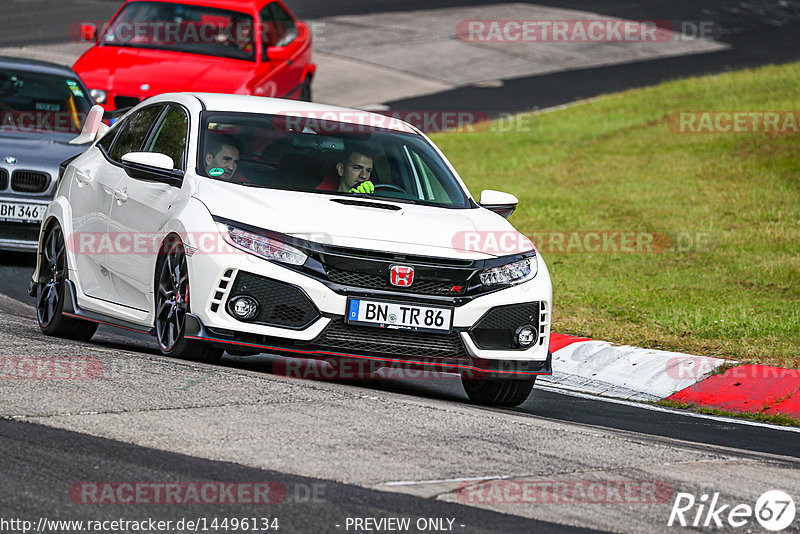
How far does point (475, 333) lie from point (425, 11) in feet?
87.8

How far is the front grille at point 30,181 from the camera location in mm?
12352

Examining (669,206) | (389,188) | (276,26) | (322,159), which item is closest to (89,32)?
(276,26)

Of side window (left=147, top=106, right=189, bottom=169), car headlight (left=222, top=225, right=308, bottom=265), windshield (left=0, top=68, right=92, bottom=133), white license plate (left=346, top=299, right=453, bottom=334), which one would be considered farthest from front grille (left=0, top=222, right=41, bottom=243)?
white license plate (left=346, top=299, right=453, bottom=334)

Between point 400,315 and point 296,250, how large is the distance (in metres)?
0.67

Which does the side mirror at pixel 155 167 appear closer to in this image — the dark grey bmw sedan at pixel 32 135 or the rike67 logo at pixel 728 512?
the rike67 logo at pixel 728 512

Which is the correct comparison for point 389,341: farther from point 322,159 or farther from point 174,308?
point 322,159

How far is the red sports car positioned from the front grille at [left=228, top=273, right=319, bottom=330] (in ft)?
27.2

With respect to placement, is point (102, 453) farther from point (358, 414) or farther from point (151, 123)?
point (151, 123)

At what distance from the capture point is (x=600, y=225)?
1578 centimetres

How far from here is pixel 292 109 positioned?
902 centimetres

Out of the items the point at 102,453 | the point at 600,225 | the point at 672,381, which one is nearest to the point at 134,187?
the point at 102,453

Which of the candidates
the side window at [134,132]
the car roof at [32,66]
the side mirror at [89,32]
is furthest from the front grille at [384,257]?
the side mirror at [89,32]

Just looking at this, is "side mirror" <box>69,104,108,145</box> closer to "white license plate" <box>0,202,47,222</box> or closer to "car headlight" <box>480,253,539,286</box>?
"white license plate" <box>0,202,47,222</box>

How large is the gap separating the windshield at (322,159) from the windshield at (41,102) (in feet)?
17.8
